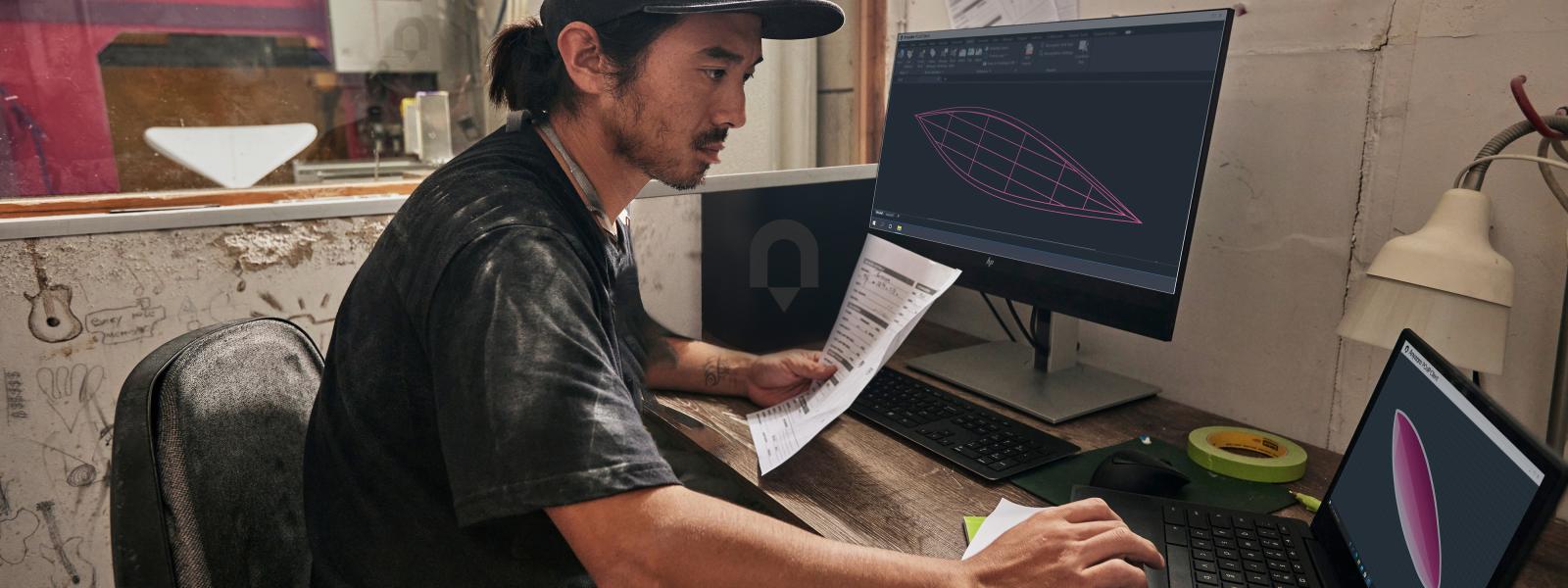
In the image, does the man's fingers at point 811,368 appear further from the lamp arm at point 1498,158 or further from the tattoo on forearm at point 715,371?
the lamp arm at point 1498,158

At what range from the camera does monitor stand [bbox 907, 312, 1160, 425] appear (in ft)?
4.03

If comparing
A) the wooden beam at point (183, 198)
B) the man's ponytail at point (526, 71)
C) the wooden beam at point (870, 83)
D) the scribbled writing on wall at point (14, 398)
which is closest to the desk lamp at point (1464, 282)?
the man's ponytail at point (526, 71)

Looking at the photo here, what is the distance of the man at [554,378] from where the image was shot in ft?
2.34

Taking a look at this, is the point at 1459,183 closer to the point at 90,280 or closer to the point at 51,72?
the point at 90,280

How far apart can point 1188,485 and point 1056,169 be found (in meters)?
0.44

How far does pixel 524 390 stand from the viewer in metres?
0.70

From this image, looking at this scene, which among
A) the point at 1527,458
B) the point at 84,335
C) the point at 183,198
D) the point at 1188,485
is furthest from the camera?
the point at 183,198

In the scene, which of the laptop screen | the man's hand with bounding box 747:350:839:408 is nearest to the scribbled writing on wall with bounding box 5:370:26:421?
the man's hand with bounding box 747:350:839:408

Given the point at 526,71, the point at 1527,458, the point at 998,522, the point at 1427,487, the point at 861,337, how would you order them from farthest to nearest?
the point at 861,337
the point at 526,71
the point at 998,522
the point at 1427,487
the point at 1527,458

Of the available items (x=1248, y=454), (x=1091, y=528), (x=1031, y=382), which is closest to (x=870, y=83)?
(x=1031, y=382)

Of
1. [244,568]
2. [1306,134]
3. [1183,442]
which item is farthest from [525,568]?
[1306,134]

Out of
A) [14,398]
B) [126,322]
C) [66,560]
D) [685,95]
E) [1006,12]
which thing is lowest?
[66,560]

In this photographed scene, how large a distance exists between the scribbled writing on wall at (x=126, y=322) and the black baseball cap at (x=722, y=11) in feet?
2.84

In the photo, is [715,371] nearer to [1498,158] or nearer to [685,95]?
[685,95]
